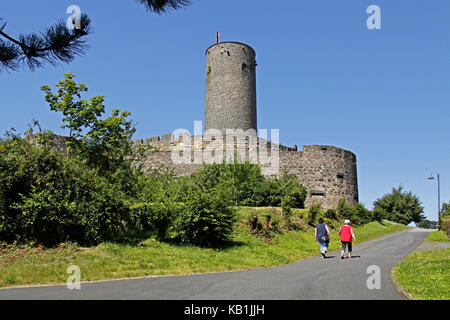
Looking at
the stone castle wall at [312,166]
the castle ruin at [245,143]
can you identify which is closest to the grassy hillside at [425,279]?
the stone castle wall at [312,166]

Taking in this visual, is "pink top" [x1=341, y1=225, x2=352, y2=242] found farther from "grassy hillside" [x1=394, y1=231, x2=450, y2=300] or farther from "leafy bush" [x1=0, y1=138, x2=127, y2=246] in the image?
"leafy bush" [x1=0, y1=138, x2=127, y2=246]

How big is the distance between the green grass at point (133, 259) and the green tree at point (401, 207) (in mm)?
30919

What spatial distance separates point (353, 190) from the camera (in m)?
35.2

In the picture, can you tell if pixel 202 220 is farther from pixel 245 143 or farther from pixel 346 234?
pixel 245 143

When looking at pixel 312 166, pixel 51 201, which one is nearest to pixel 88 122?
pixel 51 201

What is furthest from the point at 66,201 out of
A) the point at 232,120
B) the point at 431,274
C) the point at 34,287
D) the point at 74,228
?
the point at 232,120

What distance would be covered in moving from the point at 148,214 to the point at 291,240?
7.33 metres

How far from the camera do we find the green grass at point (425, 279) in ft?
23.9

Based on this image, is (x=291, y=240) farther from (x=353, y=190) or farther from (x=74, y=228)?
(x=353, y=190)

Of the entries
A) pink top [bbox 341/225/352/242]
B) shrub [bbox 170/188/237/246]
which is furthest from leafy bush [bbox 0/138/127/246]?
pink top [bbox 341/225/352/242]

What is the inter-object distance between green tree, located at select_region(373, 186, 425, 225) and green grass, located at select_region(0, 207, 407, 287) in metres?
30.9

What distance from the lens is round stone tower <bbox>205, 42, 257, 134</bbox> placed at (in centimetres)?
3522

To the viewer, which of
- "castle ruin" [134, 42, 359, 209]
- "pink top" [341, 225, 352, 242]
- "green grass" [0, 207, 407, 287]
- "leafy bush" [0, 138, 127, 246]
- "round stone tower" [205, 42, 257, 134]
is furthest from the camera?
"round stone tower" [205, 42, 257, 134]

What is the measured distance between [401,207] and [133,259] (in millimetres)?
39603
